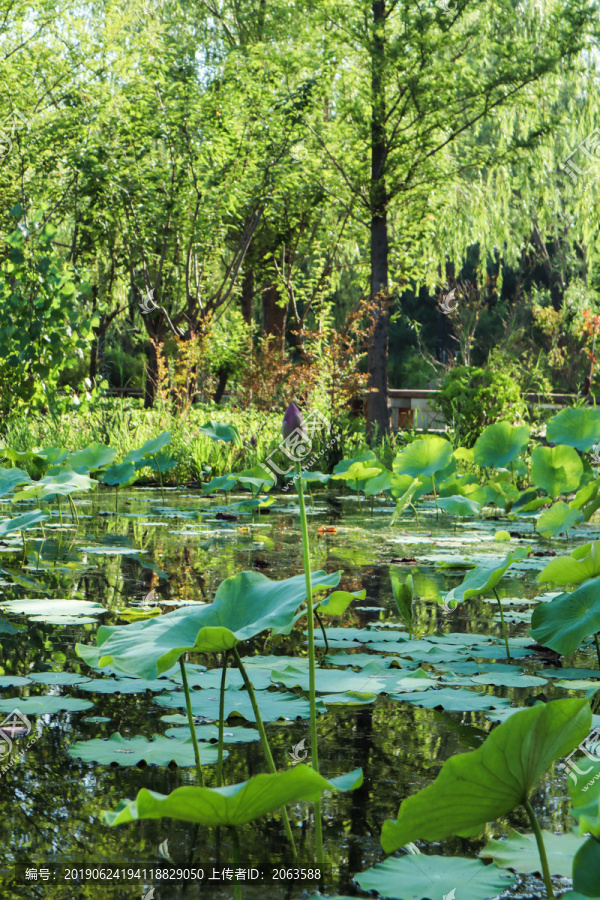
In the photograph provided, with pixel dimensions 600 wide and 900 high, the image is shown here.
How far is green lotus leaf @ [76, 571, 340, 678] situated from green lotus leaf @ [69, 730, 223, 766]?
0.17 m

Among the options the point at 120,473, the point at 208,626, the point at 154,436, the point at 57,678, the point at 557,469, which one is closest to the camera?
the point at 208,626

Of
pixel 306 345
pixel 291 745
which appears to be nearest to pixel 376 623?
pixel 291 745

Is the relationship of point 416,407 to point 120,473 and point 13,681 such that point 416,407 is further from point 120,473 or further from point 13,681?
point 13,681

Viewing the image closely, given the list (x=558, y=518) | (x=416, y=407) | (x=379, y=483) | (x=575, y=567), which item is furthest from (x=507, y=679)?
(x=416, y=407)

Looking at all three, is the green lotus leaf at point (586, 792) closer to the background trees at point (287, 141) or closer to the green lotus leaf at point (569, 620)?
the green lotus leaf at point (569, 620)

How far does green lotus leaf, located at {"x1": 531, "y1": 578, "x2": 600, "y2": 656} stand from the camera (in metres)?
1.65

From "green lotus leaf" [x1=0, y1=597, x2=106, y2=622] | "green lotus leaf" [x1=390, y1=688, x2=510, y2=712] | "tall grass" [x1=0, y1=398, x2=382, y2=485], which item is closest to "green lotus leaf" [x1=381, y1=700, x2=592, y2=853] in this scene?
"green lotus leaf" [x1=390, y1=688, x2=510, y2=712]

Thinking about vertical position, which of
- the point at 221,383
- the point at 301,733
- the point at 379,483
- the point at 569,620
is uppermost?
the point at 221,383

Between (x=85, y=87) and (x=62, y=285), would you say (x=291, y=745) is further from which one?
(x=85, y=87)

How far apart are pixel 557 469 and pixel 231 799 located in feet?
9.98

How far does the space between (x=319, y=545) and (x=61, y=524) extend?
139 centimetres

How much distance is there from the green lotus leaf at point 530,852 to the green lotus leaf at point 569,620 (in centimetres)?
62

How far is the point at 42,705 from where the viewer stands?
1.51 m

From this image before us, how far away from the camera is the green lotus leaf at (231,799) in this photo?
69 centimetres
